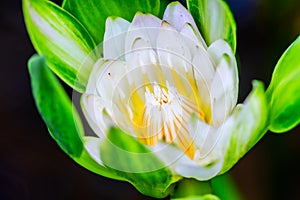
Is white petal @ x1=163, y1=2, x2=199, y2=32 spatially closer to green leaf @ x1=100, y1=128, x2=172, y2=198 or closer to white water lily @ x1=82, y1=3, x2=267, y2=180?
white water lily @ x1=82, y1=3, x2=267, y2=180

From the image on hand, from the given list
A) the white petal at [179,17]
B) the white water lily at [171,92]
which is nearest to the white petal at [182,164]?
the white water lily at [171,92]

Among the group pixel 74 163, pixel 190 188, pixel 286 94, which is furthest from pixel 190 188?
pixel 74 163

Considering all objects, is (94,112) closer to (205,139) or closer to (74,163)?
(205,139)

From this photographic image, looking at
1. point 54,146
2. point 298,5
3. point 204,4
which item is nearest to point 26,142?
point 54,146

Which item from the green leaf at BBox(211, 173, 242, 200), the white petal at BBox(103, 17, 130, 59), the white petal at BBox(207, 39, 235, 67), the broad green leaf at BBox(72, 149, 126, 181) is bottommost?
the green leaf at BBox(211, 173, 242, 200)

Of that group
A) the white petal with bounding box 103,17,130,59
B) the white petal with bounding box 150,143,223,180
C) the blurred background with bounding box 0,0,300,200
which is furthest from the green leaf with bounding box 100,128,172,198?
the blurred background with bounding box 0,0,300,200

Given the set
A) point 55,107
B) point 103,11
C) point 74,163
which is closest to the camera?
point 55,107

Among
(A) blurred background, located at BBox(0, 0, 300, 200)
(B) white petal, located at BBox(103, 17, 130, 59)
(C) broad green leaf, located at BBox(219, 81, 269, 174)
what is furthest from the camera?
(A) blurred background, located at BBox(0, 0, 300, 200)
